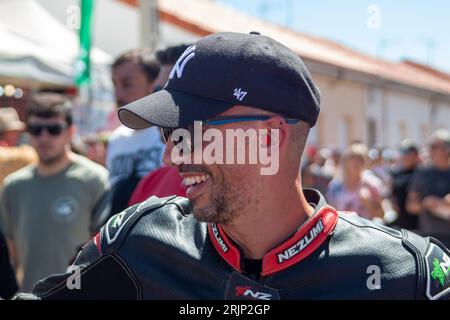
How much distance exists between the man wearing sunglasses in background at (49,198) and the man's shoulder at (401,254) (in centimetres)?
264

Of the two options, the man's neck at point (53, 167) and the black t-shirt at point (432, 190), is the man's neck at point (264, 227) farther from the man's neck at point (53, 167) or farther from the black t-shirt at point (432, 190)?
the black t-shirt at point (432, 190)

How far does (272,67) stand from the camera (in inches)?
70.1

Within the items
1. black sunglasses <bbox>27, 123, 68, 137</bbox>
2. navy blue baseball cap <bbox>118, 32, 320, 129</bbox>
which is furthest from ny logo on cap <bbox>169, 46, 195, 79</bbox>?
black sunglasses <bbox>27, 123, 68, 137</bbox>

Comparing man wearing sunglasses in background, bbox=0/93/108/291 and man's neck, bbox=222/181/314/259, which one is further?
man wearing sunglasses in background, bbox=0/93/108/291

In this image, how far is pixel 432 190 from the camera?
258 inches

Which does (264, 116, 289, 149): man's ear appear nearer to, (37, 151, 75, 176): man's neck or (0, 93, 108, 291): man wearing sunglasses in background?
(0, 93, 108, 291): man wearing sunglasses in background

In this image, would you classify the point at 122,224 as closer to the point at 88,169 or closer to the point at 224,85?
the point at 224,85

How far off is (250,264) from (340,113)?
20209mm

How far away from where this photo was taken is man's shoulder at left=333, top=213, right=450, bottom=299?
66.5 inches

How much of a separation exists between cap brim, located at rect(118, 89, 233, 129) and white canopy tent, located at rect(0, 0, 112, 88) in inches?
208

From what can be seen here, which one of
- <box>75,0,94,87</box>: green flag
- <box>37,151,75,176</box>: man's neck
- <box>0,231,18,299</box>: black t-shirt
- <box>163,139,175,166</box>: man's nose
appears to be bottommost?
<box>0,231,18,299</box>: black t-shirt

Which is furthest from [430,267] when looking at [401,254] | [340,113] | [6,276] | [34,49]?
[340,113]

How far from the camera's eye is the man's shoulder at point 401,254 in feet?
5.54
